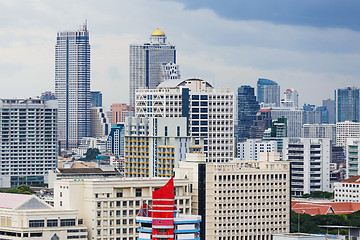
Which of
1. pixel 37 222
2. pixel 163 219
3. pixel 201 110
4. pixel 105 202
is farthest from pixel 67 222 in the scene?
pixel 201 110

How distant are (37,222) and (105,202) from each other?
822cm

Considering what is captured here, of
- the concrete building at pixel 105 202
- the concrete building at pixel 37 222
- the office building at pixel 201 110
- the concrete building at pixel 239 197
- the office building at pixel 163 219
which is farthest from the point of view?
the office building at pixel 201 110

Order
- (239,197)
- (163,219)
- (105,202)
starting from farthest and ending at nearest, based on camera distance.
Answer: (239,197) < (105,202) < (163,219)

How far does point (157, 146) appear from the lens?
156 meters

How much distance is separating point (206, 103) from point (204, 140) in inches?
247

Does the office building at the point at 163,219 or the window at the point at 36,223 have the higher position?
the office building at the point at 163,219

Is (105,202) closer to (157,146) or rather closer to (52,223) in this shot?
(52,223)

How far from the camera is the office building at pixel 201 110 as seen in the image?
17225 centimetres

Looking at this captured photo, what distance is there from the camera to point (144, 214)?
100 metres

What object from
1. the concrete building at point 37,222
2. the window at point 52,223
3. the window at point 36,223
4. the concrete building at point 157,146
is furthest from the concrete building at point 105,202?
the concrete building at point 157,146

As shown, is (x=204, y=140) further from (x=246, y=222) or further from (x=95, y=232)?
(x=95, y=232)

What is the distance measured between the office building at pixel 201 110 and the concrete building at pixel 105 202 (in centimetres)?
4939

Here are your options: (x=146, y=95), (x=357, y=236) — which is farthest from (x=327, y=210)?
(x=146, y=95)

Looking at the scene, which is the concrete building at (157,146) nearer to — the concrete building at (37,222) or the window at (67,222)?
the window at (67,222)
